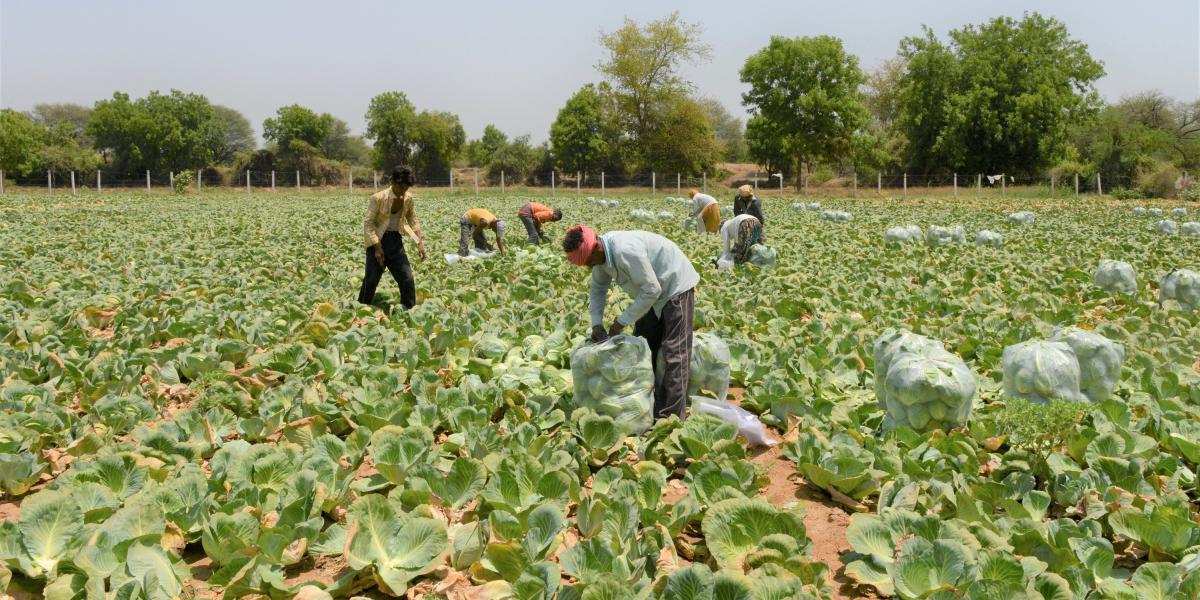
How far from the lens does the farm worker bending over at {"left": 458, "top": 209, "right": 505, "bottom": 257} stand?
Answer: 12.3 metres

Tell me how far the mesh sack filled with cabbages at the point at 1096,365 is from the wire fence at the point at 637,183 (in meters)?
32.6

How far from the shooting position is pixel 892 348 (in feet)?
17.3

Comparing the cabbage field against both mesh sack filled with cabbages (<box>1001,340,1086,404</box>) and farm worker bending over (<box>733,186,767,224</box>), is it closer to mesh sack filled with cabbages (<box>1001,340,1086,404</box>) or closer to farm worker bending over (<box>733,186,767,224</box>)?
mesh sack filled with cabbages (<box>1001,340,1086,404</box>)

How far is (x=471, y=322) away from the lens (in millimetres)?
7586

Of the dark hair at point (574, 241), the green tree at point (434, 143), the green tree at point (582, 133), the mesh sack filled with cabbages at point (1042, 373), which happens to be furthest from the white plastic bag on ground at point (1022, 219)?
the green tree at point (434, 143)

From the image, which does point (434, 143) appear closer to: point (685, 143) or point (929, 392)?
point (685, 143)

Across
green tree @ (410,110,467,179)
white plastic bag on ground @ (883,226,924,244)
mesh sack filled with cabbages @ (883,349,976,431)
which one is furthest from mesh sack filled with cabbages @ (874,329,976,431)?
green tree @ (410,110,467,179)

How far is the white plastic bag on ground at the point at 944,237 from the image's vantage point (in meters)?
15.0

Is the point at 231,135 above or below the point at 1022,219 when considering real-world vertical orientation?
above

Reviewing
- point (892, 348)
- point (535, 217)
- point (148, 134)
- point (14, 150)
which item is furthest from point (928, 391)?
point (148, 134)

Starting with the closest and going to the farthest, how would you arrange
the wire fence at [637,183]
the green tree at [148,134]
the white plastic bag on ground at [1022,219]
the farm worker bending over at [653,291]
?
1. the farm worker bending over at [653,291]
2. the white plastic bag on ground at [1022,219]
3. the wire fence at [637,183]
4. the green tree at [148,134]

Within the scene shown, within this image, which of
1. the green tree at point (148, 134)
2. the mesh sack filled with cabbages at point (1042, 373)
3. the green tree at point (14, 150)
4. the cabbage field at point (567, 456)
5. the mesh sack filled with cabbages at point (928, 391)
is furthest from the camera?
the green tree at point (148, 134)

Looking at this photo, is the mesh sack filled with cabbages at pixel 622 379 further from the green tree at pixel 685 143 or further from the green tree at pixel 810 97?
the green tree at pixel 685 143

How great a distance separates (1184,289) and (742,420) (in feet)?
19.9
